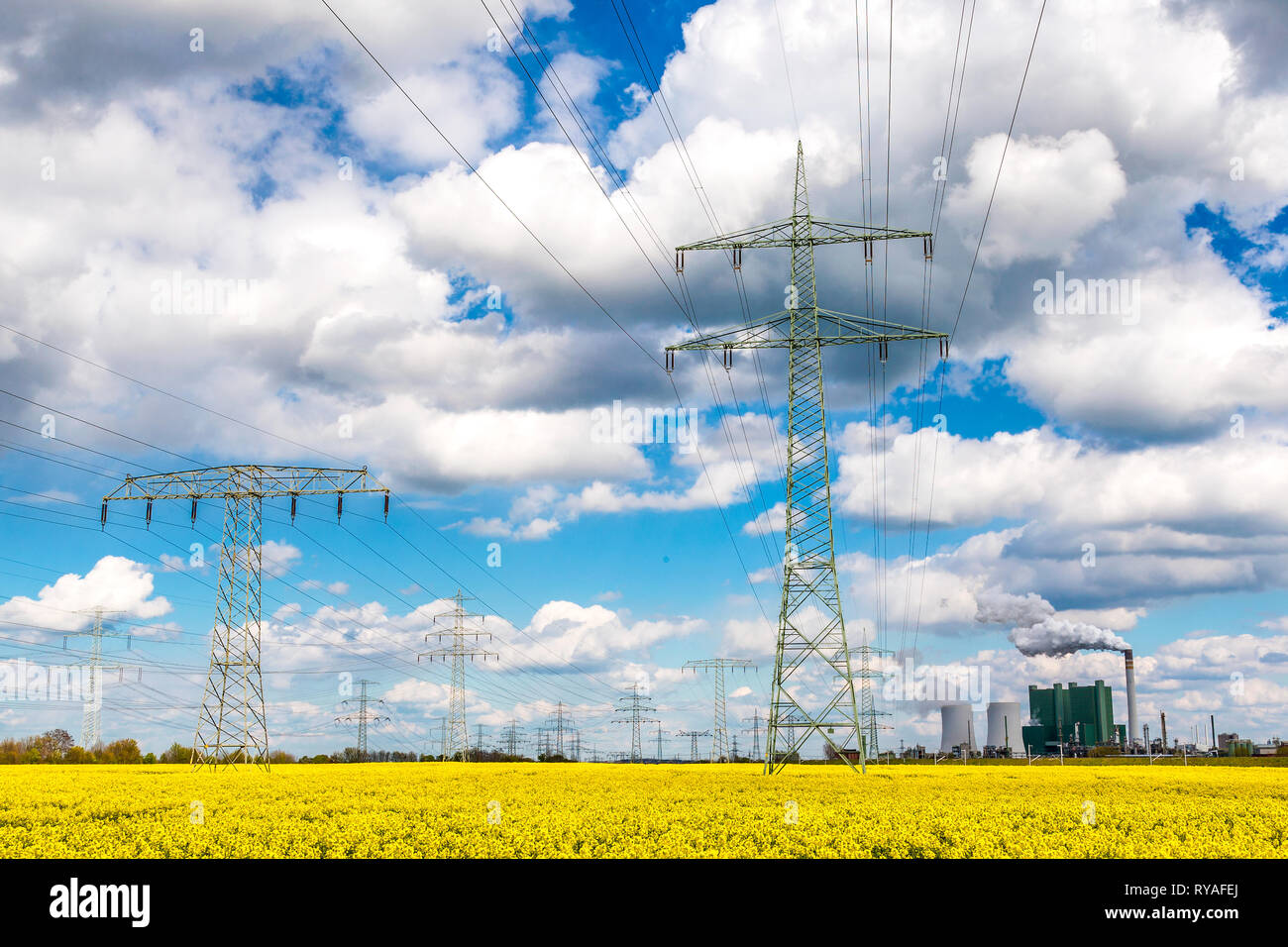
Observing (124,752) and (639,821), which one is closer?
(639,821)

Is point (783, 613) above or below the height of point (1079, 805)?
above

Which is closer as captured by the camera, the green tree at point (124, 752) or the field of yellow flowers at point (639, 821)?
the field of yellow flowers at point (639, 821)

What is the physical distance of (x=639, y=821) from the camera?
27078mm

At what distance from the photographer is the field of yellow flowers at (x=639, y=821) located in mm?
24328

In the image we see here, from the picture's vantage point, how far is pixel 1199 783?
5281 centimetres

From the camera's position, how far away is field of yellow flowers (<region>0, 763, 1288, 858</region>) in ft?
79.8

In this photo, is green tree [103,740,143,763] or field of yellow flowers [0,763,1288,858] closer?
field of yellow flowers [0,763,1288,858]
